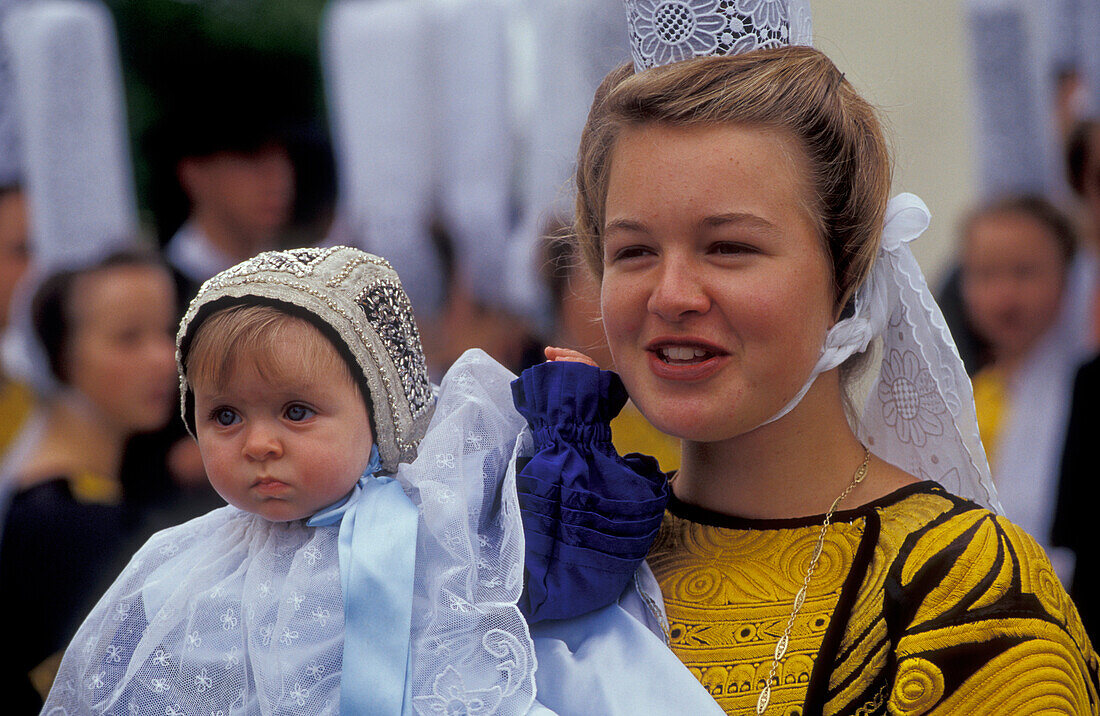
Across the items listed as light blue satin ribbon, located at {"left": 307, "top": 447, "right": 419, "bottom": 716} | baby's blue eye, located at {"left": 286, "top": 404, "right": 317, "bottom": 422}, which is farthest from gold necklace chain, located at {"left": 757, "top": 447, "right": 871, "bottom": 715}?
baby's blue eye, located at {"left": 286, "top": 404, "right": 317, "bottom": 422}

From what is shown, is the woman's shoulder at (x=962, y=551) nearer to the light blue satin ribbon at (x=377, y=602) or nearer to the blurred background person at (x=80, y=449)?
the light blue satin ribbon at (x=377, y=602)

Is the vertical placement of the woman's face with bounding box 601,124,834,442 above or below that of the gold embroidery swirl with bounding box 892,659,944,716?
above

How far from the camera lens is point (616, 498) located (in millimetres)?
1934

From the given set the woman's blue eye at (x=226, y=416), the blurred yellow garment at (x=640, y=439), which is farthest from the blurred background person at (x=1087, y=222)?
the woman's blue eye at (x=226, y=416)

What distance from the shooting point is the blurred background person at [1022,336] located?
484cm

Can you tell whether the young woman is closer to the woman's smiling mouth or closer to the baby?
the woman's smiling mouth

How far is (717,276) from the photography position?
1.88m

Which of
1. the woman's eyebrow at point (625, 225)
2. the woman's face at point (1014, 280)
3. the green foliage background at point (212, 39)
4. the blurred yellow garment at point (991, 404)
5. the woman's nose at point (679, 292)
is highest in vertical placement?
the woman's eyebrow at point (625, 225)

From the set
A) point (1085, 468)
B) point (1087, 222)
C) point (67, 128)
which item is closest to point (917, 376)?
point (1085, 468)

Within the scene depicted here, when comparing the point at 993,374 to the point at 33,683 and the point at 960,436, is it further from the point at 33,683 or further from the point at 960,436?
the point at 33,683

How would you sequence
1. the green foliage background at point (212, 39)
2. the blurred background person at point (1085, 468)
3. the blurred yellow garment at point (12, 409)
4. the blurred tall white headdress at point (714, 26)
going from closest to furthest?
the blurred tall white headdress at point (714, 26), the blurred background person at point (1085, 468), the blurred yellow garment at point (12, 409), the green foliage background at point (212, 39)

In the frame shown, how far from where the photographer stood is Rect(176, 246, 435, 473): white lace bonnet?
82.0 inches

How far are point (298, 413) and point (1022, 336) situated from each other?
3.85 metres

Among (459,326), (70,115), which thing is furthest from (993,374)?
(70,115)
